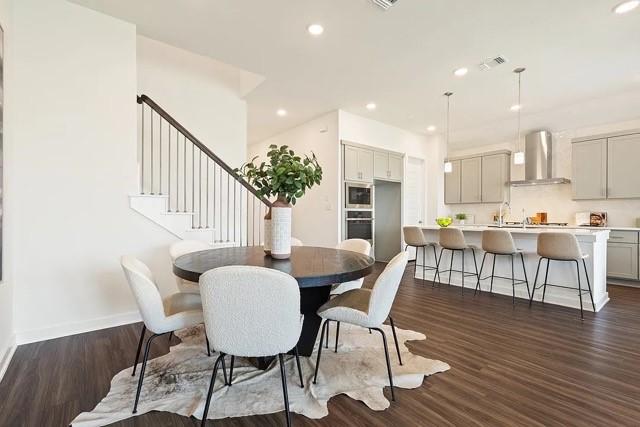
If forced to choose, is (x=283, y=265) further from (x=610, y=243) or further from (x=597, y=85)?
(x=610, y=243)

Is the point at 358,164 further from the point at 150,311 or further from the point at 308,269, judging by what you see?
the point at 150,311

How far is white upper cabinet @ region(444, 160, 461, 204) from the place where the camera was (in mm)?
7199

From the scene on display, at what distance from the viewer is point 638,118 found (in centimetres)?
515

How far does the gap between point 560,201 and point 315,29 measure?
5798 mm

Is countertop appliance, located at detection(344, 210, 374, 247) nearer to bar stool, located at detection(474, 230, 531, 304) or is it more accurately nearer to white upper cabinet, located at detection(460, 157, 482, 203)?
bar stool, located at detection(474, 230, 531, 304)

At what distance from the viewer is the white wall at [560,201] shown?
5.29m

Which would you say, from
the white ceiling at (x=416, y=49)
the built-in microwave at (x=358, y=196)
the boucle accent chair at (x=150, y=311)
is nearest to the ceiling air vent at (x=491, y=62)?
the white ceiling at (x=416, y=49)

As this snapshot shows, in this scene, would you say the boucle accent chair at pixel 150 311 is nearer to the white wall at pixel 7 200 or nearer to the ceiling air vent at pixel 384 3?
the white wall at pixel 7 200

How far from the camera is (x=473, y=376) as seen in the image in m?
2.08

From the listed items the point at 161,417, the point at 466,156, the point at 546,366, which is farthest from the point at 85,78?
the point at 466,156

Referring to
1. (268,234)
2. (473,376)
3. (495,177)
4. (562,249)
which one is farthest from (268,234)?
(495,177)

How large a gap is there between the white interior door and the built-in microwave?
50.8 inches

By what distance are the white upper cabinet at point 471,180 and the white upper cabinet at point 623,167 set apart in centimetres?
212

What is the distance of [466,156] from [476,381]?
6.01m
